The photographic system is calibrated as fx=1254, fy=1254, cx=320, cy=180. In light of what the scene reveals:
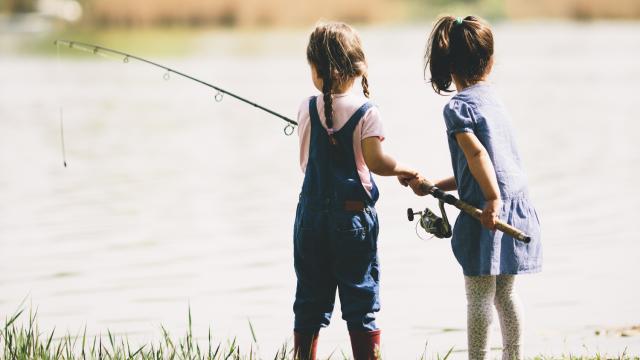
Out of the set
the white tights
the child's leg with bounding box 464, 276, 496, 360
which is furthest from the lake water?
the child's leg with bounding box 464, 276, 496, 360

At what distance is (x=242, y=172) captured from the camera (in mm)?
11727

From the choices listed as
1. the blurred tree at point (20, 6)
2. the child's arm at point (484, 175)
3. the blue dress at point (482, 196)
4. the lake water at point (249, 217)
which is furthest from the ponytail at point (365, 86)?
the blurred tree at point (20, 6)

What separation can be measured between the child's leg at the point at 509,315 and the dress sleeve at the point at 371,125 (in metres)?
0.59

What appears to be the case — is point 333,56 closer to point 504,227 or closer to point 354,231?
point 354,231

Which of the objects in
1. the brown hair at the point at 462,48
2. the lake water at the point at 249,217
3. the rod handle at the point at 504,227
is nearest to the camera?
the rod handle at the point at 504,227

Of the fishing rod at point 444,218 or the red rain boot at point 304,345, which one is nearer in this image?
the fishing rod at point 444,218

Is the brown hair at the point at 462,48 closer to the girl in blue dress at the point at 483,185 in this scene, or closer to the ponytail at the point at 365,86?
the girl in blue dress at the point at 483,185

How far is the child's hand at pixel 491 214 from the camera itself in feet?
12.0

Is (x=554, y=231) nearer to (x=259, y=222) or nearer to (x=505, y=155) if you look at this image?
(x=259, y=222)

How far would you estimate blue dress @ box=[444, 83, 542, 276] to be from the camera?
375cm

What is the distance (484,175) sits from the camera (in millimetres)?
3688

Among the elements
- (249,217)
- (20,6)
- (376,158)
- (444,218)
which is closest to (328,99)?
(376,158)

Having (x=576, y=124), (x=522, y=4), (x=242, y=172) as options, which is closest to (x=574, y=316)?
(x=242, y=172)

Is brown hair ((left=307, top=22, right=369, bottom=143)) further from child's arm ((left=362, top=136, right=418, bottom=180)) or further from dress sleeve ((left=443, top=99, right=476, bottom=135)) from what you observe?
dress sleeve ((left=443, top=99, right=476, bottom=135))
